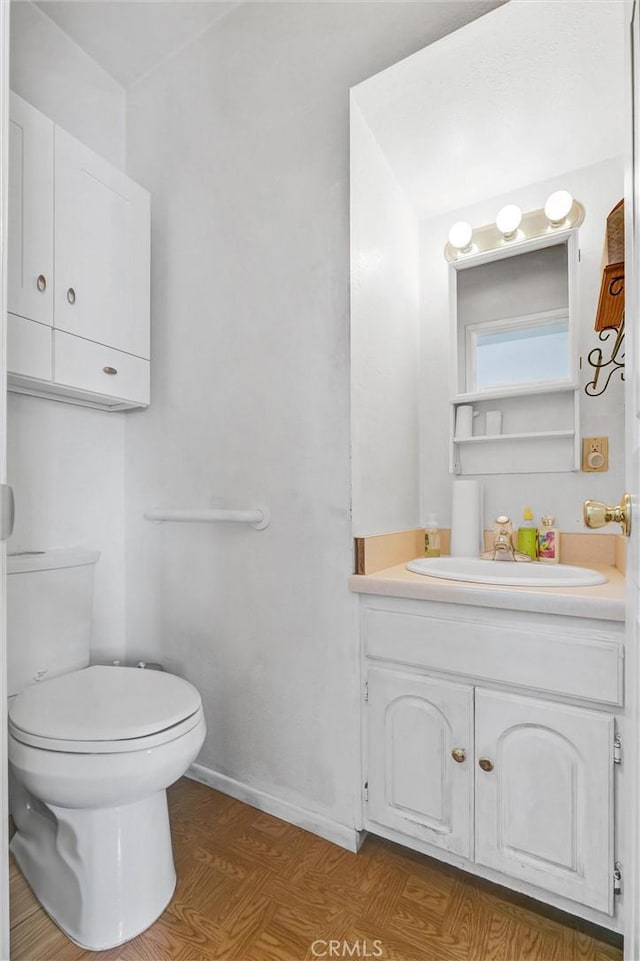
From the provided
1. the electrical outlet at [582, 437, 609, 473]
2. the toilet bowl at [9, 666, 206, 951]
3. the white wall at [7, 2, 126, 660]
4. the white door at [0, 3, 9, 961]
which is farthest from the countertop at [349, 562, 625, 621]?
the white wall at [7, 2, 126, 660]

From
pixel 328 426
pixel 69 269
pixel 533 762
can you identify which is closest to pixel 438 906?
pixel 533 762

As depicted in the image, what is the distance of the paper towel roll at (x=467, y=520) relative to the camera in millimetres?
1743

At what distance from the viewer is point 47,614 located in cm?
151

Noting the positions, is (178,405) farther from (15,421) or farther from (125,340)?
(15,421)

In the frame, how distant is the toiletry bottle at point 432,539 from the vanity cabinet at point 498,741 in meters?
0.47

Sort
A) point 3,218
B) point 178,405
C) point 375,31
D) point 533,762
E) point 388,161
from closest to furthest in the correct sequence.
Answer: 1. point 3,218
2. point 533,762
3. point 375,31
4. point 388,161
5. point 178,405

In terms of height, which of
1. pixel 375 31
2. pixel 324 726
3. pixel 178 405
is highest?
pixel 375 31

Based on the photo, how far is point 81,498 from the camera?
1791 millimetres

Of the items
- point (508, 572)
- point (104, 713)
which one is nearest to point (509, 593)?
point (508, 572)

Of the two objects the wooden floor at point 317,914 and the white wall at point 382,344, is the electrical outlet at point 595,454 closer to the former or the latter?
the white wall at point 382,344

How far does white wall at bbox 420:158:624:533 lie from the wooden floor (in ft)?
3.43

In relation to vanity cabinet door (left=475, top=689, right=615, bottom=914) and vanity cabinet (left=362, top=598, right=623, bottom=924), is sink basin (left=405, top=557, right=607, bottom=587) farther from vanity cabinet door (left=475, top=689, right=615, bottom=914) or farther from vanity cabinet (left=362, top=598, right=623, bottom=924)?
vanity cabinet door (left=475, top=689, right=615, bottom=914)

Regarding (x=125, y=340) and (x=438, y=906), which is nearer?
(x=438, y=906)

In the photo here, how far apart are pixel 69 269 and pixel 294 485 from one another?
93 cm
